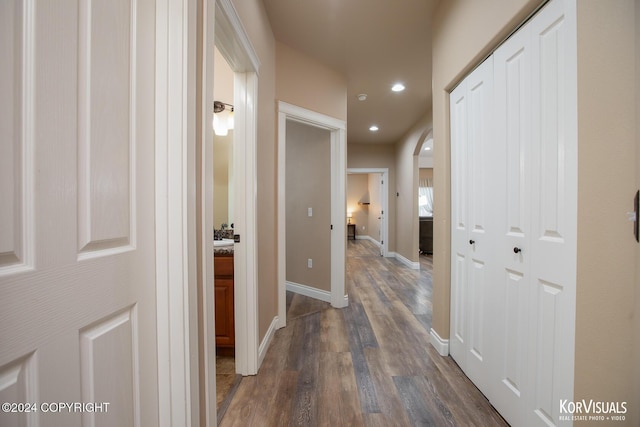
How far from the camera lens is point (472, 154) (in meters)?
1.69

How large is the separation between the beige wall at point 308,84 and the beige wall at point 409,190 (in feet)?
7.07

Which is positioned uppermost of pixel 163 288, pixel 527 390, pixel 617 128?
pixel 617 128

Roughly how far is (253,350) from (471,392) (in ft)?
4.71

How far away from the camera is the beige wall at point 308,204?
3.15 m

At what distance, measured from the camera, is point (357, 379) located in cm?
170

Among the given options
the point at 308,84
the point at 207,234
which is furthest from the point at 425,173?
the point at 207,234

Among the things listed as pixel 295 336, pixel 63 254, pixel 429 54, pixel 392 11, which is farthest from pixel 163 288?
pixel 429 54

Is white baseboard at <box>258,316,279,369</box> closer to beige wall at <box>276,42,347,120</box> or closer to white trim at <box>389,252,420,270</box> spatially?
beige wall at <box>276,42,347,120</box>

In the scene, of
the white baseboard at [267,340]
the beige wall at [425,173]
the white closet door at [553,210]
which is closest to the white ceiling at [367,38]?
the white closet door at [553,210]

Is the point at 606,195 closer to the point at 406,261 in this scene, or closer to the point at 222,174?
the point at 222,174

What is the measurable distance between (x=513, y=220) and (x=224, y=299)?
1921 millimetres

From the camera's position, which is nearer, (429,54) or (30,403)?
(30,403)

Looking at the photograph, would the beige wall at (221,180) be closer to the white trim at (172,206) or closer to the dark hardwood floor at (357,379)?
the dark hardwood floor at (357,379)

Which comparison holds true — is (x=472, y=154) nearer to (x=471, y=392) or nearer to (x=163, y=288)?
(x=471, y=392)
